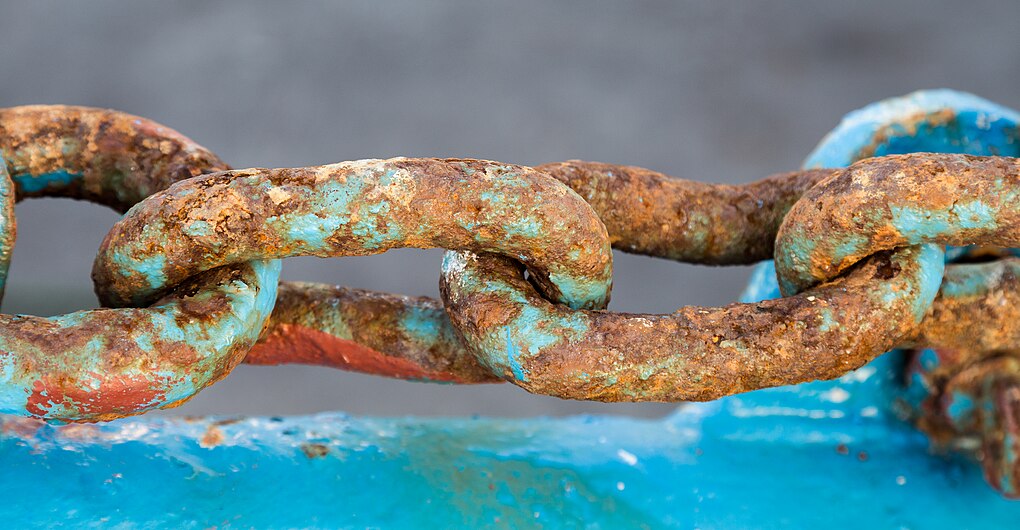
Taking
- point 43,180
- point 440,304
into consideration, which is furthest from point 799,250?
point 43,180

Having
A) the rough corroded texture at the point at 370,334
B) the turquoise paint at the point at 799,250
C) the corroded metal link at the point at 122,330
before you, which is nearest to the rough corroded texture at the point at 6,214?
the corroded metal link at the point at 122,330

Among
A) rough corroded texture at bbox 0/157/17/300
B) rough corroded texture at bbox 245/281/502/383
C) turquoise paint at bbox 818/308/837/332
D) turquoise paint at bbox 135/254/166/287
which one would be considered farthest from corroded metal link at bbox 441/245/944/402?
rough corroded texture at bbox 0/157/17/300

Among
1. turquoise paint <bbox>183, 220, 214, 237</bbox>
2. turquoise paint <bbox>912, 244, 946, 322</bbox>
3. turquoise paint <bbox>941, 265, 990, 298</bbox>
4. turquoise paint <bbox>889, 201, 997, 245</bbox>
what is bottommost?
turquoise paint <bbox>941, 265, 990, 298</bbox>

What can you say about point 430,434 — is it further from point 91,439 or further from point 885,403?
point 885,403

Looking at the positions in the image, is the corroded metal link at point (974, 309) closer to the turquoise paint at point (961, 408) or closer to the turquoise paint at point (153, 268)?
the turquoise paint at point (961, 408)

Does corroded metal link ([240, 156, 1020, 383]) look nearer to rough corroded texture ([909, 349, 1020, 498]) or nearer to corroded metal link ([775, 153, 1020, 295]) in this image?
corroded metal link ([775, 153, 1020, 295])

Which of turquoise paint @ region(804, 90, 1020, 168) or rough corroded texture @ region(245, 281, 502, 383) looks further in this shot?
turquoise paint @ region(804, 90, 1020, 168)
